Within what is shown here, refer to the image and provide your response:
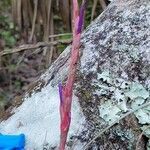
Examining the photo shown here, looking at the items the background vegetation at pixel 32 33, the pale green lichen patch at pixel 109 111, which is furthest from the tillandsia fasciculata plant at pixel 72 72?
the background vegetation at pixel 32 33

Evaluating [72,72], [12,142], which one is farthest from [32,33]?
[72,72]

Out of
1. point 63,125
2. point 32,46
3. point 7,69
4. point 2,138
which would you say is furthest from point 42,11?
point 7,69

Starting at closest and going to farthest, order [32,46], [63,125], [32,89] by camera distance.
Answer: [63,125], [32,89], [32,46]

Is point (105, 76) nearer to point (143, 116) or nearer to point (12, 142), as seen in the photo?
point (143, 116)

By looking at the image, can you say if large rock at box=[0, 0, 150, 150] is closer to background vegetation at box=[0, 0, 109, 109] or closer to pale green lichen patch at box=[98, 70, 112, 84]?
pale green lichen patch at box=[98, 70, 112, 84]

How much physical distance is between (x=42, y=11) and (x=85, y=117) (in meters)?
0.87

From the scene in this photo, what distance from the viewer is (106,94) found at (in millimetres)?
824

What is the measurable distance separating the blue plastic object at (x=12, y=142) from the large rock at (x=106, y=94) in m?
0.02

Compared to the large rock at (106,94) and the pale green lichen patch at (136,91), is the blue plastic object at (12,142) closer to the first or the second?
the large rock at (106,94)

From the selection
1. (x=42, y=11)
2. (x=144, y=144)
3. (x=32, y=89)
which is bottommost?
(x=144, y=144)

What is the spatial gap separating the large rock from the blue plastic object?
0.02m

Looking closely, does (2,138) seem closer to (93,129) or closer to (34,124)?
(34,124)

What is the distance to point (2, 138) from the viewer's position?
2.73 ft

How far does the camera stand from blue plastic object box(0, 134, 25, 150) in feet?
2.67
